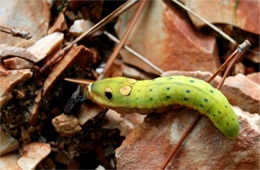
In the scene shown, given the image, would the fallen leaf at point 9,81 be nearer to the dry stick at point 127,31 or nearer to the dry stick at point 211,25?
the dry stick at point 127,31

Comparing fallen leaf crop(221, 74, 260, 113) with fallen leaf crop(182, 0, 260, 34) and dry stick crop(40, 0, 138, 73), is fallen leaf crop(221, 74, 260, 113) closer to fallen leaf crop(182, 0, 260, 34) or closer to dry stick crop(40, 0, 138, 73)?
fallen leaf crop(182, 0, 260, 34)

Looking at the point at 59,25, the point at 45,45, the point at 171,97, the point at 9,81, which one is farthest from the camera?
the point at 59,25

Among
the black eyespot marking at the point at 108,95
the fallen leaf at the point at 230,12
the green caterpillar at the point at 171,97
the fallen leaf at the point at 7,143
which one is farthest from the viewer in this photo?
the fallen leaf at the point at 230,12

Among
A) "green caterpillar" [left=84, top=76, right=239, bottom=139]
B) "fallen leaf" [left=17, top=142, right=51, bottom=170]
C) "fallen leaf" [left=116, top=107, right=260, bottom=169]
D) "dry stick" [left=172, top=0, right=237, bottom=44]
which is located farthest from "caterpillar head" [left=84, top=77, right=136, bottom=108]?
"dry stick" [left=172, top=0, right=237, bottom=44]

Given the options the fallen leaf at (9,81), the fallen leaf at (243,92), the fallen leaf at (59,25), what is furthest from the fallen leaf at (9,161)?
the fallen leaf at (243,92)

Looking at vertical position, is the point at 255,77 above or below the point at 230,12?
below

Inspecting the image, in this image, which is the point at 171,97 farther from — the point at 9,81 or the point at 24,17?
Result: the point at 24,17

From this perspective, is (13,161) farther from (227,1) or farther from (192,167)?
(227,1)

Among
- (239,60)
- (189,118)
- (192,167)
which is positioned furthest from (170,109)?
(239,60)

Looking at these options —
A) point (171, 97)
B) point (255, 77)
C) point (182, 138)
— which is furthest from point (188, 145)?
point (255, 77)
